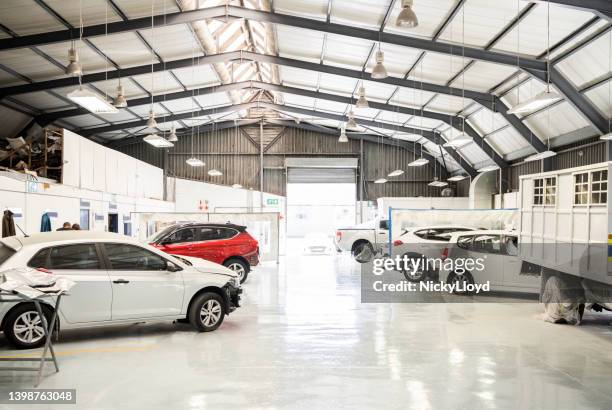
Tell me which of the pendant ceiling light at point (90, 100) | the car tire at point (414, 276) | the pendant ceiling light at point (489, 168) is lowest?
the car tire at point (414, 276)

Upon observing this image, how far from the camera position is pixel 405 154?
29.2m

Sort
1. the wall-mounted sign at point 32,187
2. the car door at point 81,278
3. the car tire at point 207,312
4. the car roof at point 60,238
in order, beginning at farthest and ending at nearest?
the wall-mounted sign at point 32,187, the car tire at point 207,312, the car roof at point 60,238, the car door at point 81,278

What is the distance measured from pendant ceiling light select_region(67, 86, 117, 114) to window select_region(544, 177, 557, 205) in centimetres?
817

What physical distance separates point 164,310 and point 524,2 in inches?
370

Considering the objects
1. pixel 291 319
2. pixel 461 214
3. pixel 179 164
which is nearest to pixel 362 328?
pixel 291 319

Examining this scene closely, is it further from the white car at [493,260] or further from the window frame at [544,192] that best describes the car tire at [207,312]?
the white car at [493,260]

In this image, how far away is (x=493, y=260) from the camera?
10430 mm

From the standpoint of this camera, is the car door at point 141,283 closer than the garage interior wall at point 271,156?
Yes

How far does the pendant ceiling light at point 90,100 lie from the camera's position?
914 centimetres

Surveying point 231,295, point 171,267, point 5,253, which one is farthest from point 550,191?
point 5,253

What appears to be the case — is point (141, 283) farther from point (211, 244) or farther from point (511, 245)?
point (511, 245)

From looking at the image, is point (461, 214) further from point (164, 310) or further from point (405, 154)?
point (405, 154)

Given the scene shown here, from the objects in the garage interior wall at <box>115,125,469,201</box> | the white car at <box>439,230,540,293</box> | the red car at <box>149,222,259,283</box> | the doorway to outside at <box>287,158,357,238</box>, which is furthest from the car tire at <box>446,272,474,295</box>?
the garage interior wall at <box>115,125,469,201</box>

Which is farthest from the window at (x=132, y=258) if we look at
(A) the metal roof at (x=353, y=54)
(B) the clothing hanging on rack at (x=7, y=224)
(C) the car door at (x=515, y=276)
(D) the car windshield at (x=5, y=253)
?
(A) the metal roof at (x=353, y=54)
